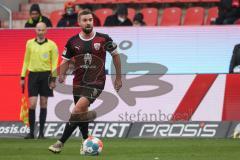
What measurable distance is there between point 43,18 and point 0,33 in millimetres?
1341

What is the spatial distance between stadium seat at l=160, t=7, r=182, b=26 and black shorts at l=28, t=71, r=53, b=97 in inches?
275

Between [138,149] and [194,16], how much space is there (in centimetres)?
1015

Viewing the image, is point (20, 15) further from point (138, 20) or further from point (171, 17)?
point (138, 20)

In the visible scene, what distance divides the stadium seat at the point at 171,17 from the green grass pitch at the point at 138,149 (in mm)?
7510

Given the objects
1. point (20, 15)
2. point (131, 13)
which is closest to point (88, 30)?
point (131, 13)

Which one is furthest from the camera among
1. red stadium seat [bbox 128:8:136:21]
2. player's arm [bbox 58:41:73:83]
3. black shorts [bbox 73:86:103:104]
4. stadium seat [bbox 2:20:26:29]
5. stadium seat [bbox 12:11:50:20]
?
stadium seat [bbox 12:11:50:20]

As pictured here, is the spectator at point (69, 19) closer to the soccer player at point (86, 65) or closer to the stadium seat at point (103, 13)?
the stadium seat at point (103, 13)

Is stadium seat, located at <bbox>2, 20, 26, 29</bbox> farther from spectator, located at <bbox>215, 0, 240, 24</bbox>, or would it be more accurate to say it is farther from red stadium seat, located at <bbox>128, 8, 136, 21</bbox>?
spectator, located at <bbox>215, 0, 240, 24</bbox>

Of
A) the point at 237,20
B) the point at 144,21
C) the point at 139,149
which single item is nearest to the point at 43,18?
the point at 144,21

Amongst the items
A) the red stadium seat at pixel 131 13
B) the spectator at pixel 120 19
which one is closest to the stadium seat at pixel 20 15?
the red stadium seat at pixel 131 13

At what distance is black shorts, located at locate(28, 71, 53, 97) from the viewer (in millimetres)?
18078

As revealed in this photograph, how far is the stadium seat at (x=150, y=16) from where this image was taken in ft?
80.2

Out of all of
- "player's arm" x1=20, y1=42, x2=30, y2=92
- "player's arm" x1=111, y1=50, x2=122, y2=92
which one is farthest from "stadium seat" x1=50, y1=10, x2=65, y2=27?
"player's arm" x1=111, y1=50, x2=122, y2=92

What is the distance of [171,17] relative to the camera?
24.4 m
